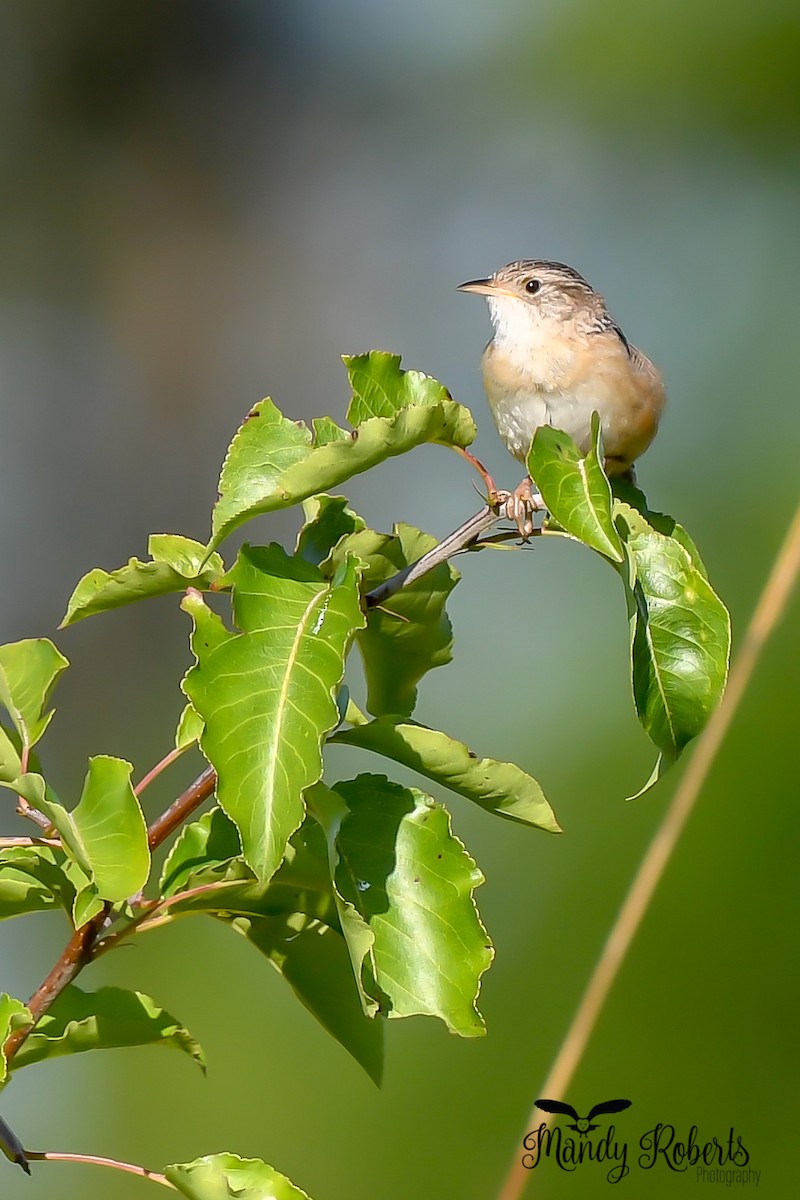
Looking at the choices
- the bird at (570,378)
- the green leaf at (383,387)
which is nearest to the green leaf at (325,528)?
the green leaf at (383,387)

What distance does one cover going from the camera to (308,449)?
1681 mm

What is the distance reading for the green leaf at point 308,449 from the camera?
1541 millimetres

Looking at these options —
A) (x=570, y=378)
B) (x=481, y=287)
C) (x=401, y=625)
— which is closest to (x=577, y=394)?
(x=570, y=378)

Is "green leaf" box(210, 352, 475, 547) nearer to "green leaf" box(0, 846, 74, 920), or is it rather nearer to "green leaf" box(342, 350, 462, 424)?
"green leaf" box(342, 350, 462, 424)

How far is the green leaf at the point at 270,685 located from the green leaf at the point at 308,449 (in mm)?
70

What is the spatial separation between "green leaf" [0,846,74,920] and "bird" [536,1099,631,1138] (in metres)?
1.58

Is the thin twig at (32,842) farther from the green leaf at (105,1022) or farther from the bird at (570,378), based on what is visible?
the bird at (570,378)

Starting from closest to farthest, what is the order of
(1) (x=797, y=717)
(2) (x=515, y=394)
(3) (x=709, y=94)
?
(2) (x=515, y=394), (1) (x=797, y=717), (3) (x=709, y=94)

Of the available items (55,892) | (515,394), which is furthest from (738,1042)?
(55,892)

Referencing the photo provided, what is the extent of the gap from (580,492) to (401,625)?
0.38 meters

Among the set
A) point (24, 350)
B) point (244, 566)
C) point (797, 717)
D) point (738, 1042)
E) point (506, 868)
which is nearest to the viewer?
point (244, 566)

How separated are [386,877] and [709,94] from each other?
6785 millimetres

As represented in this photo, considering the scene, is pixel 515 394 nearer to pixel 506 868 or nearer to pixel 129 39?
pixel 506 868

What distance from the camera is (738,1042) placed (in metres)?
3.17
